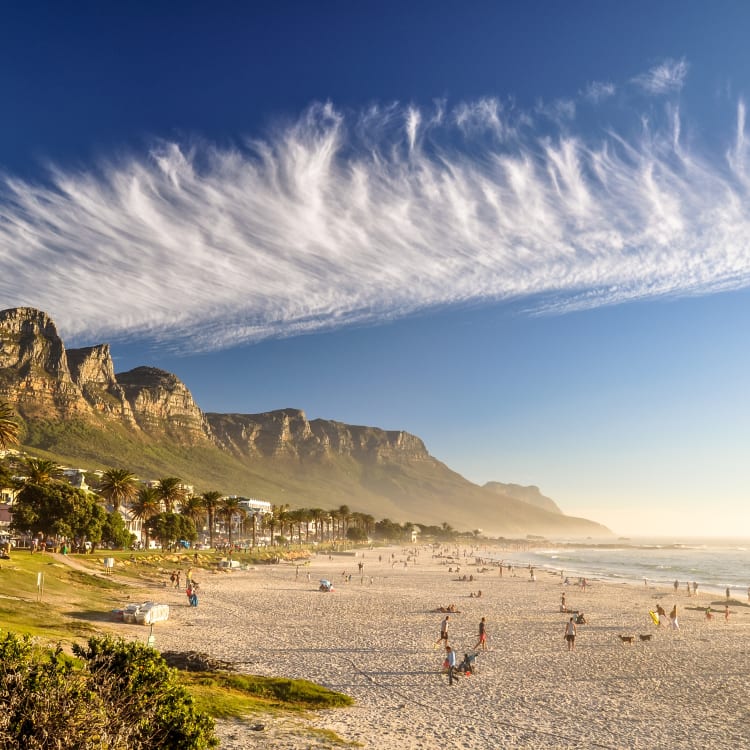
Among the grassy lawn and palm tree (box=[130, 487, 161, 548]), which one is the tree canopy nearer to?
the grassy lawn

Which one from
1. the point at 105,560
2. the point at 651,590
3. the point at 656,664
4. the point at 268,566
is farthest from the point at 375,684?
the point at 268,566

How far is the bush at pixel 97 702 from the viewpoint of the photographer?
8688 mm

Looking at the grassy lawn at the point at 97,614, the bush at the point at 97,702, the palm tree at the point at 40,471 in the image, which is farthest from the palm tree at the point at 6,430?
the bush at the point at 97,702

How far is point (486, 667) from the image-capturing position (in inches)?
1107

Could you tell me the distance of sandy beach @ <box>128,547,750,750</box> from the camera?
18.6 metres

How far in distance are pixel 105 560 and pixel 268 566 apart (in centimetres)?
3394

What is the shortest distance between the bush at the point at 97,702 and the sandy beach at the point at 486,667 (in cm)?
548

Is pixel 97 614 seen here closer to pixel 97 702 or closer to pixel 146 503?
pixel 97 702

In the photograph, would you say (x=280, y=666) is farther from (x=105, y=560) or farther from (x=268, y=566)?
(x=268, y=566)

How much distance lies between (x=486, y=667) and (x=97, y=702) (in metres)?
22.9

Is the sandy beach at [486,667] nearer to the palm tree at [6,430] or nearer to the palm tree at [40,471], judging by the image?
the palm tree at [6,430]

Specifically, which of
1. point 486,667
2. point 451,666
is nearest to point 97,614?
point 451,666

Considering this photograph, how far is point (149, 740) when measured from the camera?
33.5 ft

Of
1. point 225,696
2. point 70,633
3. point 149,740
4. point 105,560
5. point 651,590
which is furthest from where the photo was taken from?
point 651,590
